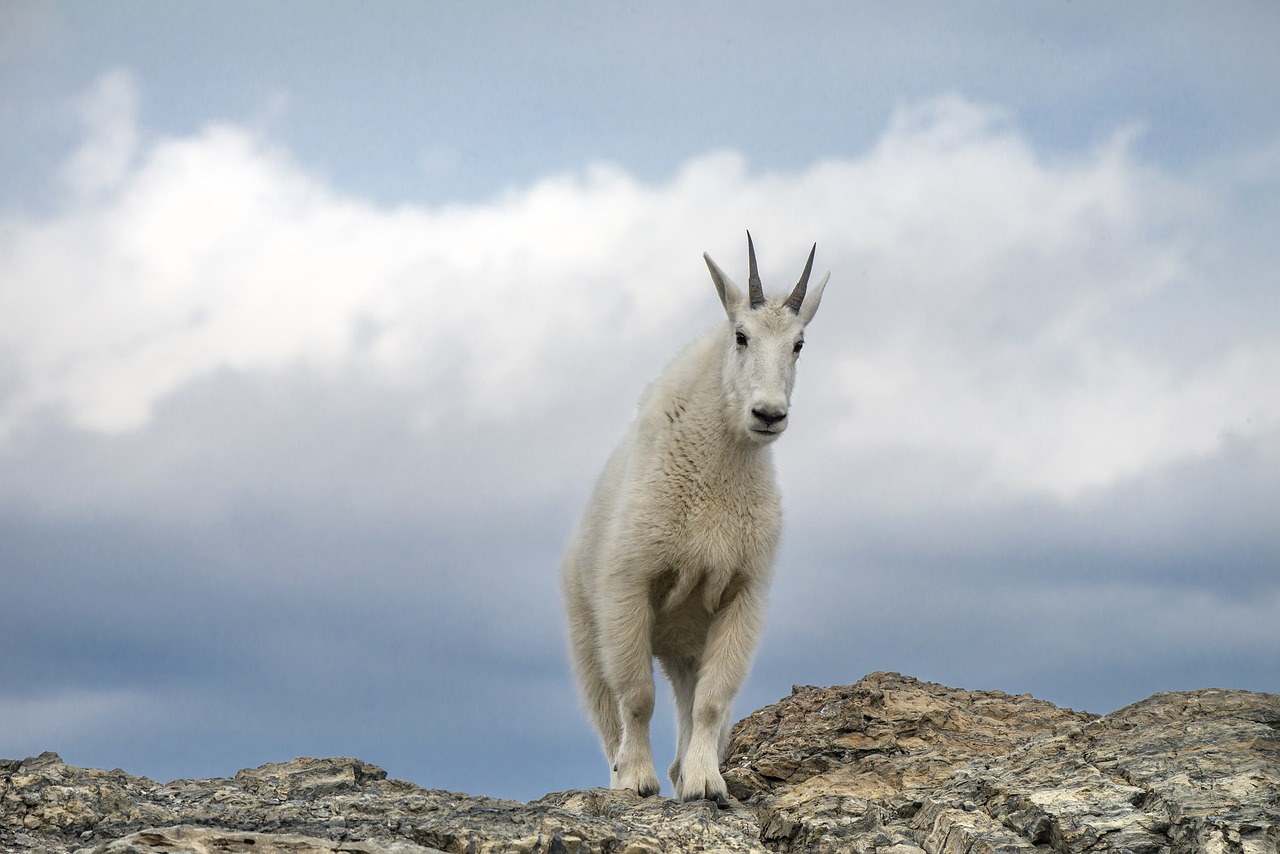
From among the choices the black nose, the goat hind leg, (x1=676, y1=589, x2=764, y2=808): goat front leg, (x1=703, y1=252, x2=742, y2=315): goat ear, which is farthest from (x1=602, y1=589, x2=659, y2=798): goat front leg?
(x1=703, y1=252, x2=742, y2=315): goat ear

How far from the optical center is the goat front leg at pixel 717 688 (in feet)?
29.8

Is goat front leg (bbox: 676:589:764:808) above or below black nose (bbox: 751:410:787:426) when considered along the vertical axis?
below

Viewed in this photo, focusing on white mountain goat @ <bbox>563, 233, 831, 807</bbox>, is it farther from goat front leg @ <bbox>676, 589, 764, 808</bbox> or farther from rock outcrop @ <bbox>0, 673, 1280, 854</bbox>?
rock outcrop @ <bbox>0, 673, 1280, 854</bbox>

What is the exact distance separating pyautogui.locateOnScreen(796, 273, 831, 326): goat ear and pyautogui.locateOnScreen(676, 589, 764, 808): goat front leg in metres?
2.31

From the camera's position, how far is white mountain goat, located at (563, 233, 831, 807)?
960 cm

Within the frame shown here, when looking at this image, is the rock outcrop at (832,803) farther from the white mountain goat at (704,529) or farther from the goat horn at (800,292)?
the goat horn at (800,292)

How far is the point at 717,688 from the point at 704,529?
1211 millimetres

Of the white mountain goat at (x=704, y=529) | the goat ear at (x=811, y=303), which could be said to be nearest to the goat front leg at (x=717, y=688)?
the white mountain goat at (x=704, y=529)

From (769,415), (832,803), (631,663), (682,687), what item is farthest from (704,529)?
(832,803)

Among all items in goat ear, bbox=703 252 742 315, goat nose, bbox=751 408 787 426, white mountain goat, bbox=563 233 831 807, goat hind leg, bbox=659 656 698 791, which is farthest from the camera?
goat hind leg, bbox=659 656 698 791

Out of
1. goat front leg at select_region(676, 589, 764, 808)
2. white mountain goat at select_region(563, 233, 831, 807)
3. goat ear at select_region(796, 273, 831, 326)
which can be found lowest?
goat front leg at select_region(676, 589, 764, 808)

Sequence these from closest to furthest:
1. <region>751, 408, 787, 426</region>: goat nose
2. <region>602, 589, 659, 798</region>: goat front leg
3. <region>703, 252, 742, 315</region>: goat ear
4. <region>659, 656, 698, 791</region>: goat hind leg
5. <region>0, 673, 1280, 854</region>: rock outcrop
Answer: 1. <region>0, 673, 1280, 854</region>: rock outcrop
2. <region>751, 408, 787, 426</region>: goat nose
3. <region>602, 589, 659, 798</region>: goat front leg
4. <region>703, 252, 742, 315</region>: goat ear
5. <region>659, 656, 698, 791</region>: goat hind leg

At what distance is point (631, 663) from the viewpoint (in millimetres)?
9727

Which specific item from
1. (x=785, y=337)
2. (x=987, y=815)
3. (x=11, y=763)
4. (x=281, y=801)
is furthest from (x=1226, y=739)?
(x=11, y=763)
